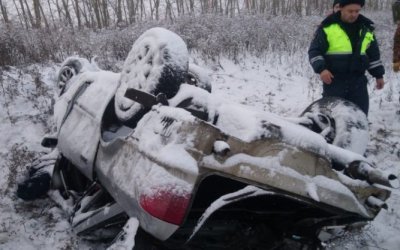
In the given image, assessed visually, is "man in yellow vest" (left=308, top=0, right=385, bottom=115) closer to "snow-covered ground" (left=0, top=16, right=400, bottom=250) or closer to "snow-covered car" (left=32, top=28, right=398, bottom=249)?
"snow-covered car" (left=32, top=28, right=398, bottom=249)

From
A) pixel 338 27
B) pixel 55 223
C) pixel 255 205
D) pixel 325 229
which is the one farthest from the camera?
pixel 338 27

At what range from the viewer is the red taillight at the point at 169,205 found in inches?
65.7

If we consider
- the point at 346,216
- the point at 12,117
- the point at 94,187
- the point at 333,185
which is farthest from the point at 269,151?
the point at 12,117

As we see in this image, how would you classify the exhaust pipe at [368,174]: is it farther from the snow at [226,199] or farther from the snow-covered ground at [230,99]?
the snow-covered ground at [230,99]

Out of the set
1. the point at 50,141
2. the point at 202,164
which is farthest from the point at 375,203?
the point at 50,141

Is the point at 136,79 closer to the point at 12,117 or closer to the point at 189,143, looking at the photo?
the point at 189,143

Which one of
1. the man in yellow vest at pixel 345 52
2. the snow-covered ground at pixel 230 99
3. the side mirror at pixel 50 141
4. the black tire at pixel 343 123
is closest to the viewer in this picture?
the black tire at pixel 343 123

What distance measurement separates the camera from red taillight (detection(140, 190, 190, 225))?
5.47 ft

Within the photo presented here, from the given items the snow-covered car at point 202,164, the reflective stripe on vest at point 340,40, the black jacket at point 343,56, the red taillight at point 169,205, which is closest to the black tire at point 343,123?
the snow-covered car at point 202,164

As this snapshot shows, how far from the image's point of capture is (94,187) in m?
2.79

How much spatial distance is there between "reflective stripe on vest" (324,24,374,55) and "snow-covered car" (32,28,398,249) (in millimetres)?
977

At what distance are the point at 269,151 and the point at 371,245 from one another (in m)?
1.65

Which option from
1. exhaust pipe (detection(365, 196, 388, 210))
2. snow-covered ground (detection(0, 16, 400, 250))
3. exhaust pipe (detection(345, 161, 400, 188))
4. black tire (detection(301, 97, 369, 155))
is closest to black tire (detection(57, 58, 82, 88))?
snow-covered ground (detection(0, 16, 400, 250))

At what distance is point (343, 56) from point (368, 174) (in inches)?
88.4
